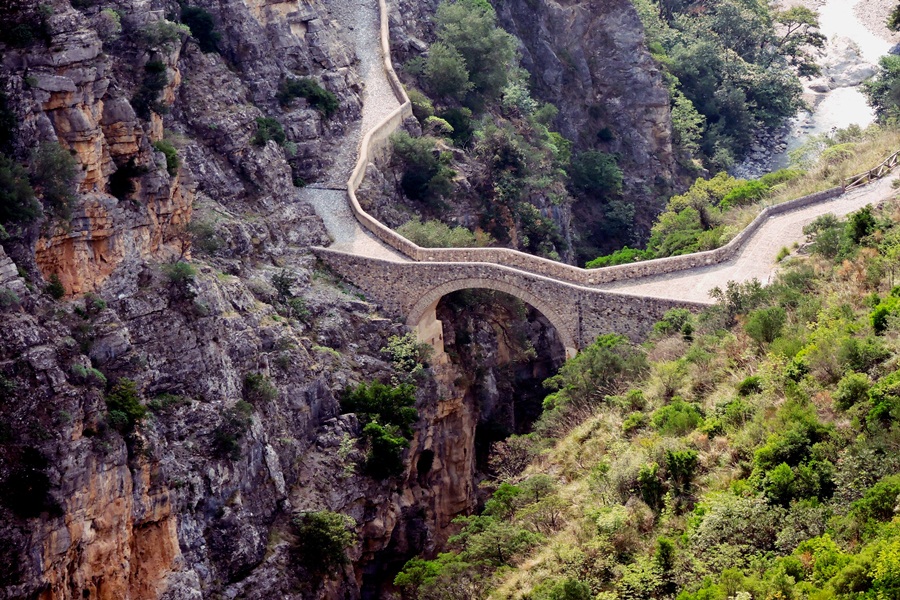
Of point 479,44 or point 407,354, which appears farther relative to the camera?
point 479,44

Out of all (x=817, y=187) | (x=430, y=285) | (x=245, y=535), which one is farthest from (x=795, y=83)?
(x=245, y=535)

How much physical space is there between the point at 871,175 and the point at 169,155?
79.9ft

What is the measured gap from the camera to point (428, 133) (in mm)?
51938

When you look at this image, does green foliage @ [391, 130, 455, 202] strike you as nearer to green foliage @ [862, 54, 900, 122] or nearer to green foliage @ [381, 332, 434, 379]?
green foliage @ [381, 332, 434, 379]

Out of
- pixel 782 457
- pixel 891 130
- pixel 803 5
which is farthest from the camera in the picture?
pixel 803 5

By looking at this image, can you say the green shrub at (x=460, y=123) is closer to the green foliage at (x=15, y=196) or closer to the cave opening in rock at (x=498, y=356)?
the cave opening in rock at (x=498, y=356)

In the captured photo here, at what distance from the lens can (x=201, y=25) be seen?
44.9 m

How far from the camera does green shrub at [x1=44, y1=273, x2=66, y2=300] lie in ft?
104

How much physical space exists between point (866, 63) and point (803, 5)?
10.1 metres

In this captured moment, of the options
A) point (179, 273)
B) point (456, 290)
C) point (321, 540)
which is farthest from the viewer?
point (456, 290)

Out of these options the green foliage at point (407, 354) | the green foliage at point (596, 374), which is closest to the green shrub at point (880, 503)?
the green foliage at point (596, 374)

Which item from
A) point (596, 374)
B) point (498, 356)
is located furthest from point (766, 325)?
point (498, 356)

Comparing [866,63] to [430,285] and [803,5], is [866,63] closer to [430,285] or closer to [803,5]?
[803,5]

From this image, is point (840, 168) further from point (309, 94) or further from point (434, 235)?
point (309, 94)
